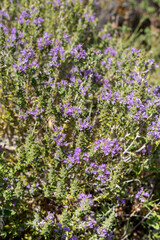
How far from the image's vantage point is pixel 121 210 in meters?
3.75

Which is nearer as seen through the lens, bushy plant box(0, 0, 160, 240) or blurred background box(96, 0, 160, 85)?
bushy plant box(0, 0, 160, 240)

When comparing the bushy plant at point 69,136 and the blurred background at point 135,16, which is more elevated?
the blurred background at point 135,16

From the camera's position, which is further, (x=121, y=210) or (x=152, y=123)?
(x=121, y=210)

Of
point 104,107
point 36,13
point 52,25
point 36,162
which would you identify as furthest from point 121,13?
point 36,162

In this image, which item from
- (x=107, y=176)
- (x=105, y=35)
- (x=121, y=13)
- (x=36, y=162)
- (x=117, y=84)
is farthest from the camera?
(x=121, y=13)

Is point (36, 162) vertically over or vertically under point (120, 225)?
over

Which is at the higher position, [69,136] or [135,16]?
[135,16]

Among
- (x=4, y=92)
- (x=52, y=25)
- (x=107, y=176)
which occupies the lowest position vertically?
(x=107, y=176)

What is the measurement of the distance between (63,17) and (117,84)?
1.94 meters

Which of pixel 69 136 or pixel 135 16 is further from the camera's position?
pixel 135 16

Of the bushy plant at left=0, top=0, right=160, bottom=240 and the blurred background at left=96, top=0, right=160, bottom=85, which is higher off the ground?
the blurred background at left=96, top=0, right=160, bottom=85

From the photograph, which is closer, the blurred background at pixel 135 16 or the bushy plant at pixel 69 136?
the bushy plant at pixel 69 136

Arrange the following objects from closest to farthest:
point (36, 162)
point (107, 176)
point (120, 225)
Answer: point (36, 162)
point (107, 176)
point (120, 225)

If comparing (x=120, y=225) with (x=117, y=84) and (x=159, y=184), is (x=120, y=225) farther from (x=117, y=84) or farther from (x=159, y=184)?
(x=117, y=84)
